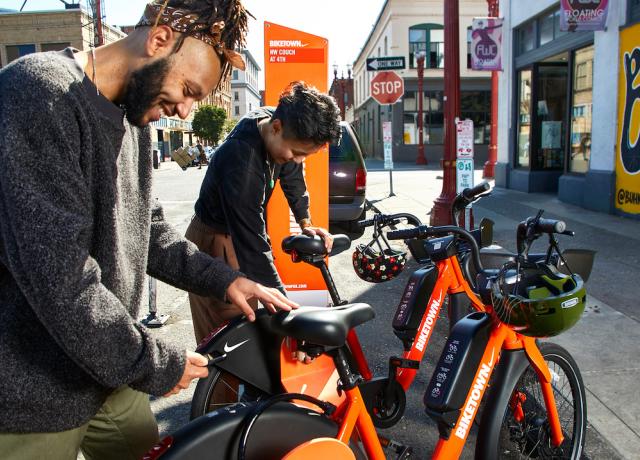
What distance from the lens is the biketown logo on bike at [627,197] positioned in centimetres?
947

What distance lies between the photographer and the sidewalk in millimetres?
3447

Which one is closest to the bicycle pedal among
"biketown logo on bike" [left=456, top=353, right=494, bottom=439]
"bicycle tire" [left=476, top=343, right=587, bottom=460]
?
"biketown logo on bike" [left=456, top=353, right=494, bottom=439]

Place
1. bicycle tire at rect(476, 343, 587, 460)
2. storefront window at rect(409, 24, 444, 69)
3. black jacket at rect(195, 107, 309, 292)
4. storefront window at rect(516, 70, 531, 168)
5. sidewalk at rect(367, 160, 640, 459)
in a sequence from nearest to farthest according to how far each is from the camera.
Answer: bicycle tire at rect(476, 343, 587, 460) < black jacket at rect(195, 107, 309, 292) < sidewalk at rect(367, 160, 640, 459) < storefront window at rect(516, 70, 531, 168) < storefront window at rect(409, 24, 444, 69)

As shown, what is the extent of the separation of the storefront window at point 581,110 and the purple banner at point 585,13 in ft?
5.03

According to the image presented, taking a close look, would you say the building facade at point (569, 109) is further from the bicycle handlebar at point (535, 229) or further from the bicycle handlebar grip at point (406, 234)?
the bicycle handlebar at point (535, 229)

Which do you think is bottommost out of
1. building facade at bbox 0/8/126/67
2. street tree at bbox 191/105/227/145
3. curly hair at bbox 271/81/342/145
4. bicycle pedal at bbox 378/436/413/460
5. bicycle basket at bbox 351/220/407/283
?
bicycle pedal at bbox 378/436/413/460

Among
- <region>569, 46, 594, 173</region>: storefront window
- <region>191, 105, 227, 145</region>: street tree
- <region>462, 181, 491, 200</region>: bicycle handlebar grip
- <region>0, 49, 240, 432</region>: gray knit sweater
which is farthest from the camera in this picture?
<region>191, 105, 227, 145</region>: street tree

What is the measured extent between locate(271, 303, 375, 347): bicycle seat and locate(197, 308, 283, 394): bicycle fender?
1.19 feet

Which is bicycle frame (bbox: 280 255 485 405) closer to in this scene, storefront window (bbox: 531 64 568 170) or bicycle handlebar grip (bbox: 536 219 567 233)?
bicycle handlebar grip (bbox: 536 219 567 233)

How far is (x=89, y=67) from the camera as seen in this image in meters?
1.44

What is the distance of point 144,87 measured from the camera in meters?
1.48

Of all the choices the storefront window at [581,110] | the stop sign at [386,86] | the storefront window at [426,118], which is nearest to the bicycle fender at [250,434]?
the storefront window at [581,110]

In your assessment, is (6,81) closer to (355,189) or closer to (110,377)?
(110,377)

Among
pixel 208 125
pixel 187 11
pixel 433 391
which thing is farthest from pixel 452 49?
pixel 208 125
